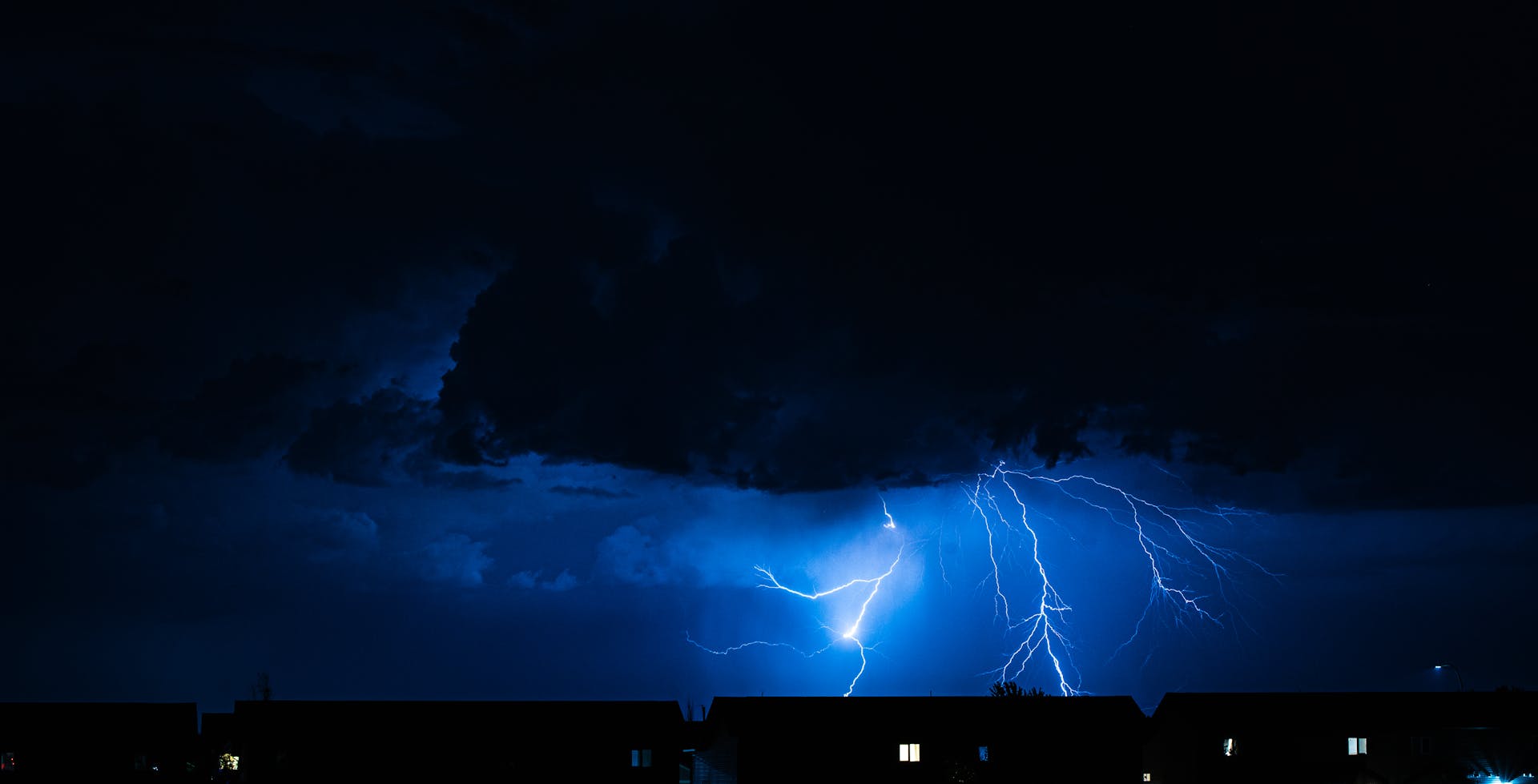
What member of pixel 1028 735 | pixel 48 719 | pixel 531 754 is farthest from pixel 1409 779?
pixel 48 719

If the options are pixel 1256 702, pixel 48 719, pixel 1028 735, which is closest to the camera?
pixel 1028 735

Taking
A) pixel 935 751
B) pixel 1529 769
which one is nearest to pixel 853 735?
pixel 935 751

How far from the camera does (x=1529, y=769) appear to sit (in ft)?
124

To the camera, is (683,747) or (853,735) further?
(683,747)

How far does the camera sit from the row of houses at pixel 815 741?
125 ft

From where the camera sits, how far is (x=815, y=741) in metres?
38.3

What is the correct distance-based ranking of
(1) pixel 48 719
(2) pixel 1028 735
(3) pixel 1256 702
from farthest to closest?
(1) pixel 48 719 → (3) pixel 1256 702 → (2) pixel 1028 735

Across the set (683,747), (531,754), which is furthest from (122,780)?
(683,747)

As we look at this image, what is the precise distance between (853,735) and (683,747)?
27.8 feet

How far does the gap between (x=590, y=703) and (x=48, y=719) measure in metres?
16.4

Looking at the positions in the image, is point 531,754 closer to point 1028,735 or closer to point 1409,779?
point 1028,735

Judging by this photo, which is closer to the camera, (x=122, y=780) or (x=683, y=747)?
(x=122, y=780)

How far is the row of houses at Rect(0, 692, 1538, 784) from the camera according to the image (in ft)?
125

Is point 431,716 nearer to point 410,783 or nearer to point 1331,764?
point 410,783
